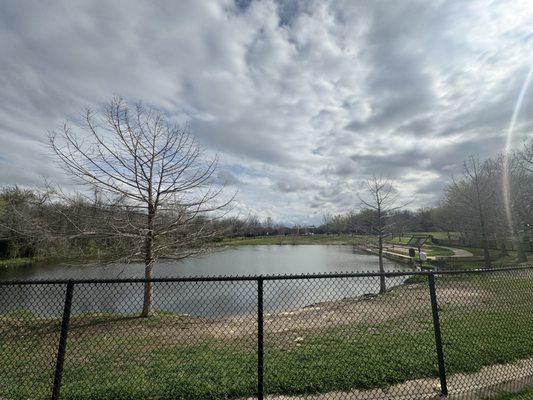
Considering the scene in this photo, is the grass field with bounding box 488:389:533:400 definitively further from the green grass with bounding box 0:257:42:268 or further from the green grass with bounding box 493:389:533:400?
the green grass with bounding box 0:257:42:268

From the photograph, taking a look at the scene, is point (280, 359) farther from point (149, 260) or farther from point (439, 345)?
point (149, 260)

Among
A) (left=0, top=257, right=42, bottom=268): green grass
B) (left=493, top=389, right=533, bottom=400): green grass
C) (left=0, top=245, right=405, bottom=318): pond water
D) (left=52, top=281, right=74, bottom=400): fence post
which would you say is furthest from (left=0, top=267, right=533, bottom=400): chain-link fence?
(left=0, top=257, right=42, bottom=268): green grass

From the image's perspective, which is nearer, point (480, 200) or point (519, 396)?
point (519, 396)

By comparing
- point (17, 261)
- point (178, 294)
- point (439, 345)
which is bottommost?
point (178, 294)

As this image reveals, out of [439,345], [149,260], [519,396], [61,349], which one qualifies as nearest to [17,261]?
[149,260]

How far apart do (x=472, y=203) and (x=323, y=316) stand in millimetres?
19525

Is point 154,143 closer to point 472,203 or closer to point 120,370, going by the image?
point 120,370

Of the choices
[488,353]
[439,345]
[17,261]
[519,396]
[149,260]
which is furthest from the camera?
[17,261]

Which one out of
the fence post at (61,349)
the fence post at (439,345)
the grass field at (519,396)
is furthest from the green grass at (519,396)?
the fence post at (61,349)

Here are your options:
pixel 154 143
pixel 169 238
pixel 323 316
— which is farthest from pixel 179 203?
pixel 323 316

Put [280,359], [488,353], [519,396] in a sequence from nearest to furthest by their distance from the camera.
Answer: [519,396], [488,353], [280,359]

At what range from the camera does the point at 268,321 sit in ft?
33.1

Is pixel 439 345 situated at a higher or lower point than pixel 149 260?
lower

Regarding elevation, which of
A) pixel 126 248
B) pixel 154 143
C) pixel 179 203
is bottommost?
pixel 126 248
